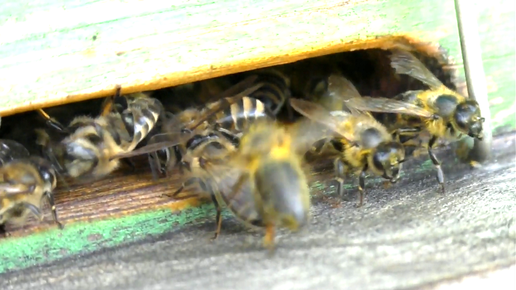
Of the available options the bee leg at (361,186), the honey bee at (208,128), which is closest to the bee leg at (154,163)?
the honey bee at (208,128)

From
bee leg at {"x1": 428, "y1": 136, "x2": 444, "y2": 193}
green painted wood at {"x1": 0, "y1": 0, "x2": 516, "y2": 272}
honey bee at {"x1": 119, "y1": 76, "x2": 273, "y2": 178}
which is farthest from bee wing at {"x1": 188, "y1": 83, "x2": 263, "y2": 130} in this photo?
bee leg at {"x1": 428, "y1": 136, "x2": 444, "y2": 193}

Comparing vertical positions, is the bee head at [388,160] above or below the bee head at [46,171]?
below

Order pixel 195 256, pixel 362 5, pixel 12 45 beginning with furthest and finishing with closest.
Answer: pixel 362 5, pixel 12 45, pixel 195 256

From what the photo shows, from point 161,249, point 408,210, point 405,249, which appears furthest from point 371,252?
point 161,249

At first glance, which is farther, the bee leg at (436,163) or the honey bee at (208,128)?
the honey bee at (208,128)

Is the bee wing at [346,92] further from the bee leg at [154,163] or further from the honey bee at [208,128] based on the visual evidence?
the bee leg at [154,163]

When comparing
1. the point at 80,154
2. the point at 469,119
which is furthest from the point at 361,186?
the point at 80,154

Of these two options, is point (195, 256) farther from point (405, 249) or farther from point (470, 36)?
point (470, 36)

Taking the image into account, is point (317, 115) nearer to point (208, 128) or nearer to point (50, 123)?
point (208, 128)

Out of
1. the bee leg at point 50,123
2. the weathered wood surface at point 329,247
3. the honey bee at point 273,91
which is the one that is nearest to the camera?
the weathered wood surface at point 329,247
